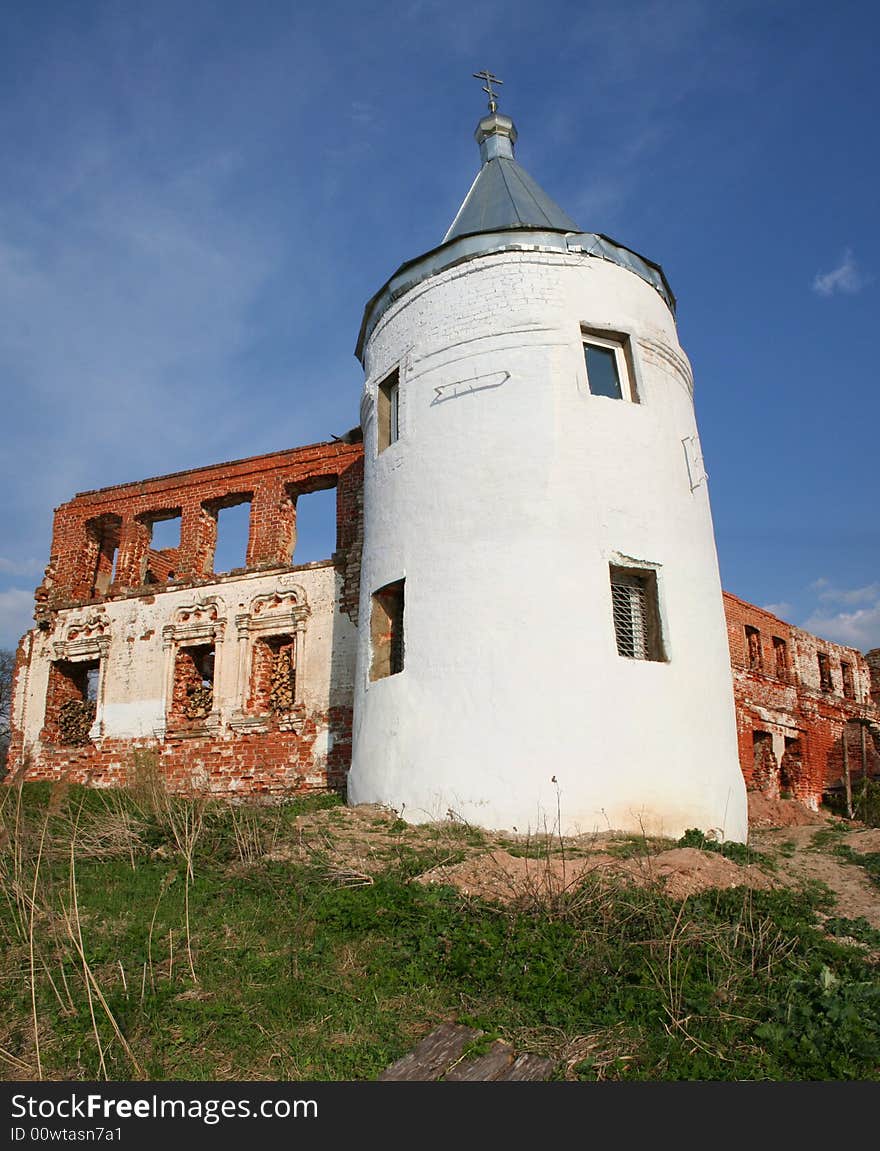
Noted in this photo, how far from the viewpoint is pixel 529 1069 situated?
14.5 ft

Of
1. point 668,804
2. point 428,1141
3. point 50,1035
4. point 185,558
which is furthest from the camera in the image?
point 185,558

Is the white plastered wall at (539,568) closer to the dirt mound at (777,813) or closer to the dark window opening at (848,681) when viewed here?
the dirt mound at (777,813)

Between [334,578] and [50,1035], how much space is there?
32.7 feet

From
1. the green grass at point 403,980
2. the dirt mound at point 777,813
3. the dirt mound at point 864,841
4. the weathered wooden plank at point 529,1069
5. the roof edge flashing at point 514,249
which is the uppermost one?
the roof edge flashing at point 514,249

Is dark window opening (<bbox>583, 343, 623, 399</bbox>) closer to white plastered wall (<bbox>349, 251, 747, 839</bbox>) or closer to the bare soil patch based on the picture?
white plastered wall (<bbox>349, 251, 747, 839</bbox>)

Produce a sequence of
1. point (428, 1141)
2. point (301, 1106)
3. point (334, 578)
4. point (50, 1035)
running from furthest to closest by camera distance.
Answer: point (334, 578) < point (50, 1035) < point (301, 1106) < point (428, 1141)

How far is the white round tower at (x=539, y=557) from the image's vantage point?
9.11 metres

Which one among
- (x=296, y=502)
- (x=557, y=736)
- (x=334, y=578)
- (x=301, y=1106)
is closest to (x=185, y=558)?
(x=296, y=502)

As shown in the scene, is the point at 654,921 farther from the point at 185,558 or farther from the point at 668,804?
the point at 185,558

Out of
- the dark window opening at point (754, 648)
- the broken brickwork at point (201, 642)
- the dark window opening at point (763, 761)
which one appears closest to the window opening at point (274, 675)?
the broken brickwork at point (201, 642)

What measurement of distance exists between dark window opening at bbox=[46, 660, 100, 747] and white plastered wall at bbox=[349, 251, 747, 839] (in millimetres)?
7654

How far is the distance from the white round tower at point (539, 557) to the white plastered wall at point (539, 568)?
0.08ft

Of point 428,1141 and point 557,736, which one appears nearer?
point 428,1141

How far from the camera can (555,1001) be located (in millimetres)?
5113
